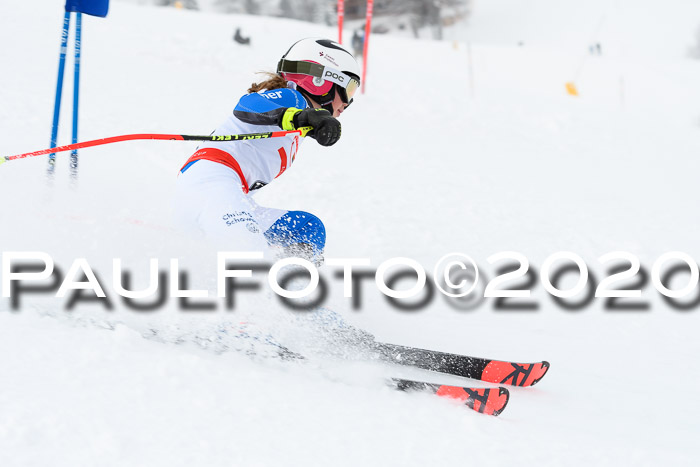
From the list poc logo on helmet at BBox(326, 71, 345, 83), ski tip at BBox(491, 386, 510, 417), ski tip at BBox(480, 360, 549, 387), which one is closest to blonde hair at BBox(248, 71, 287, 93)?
poc logo on helmet at BBox(326, 71, 345, 83)

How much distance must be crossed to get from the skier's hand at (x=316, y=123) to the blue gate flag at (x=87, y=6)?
2.17m

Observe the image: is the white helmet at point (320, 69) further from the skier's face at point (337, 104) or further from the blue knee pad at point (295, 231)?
the blue knee pad at point (295, 231)

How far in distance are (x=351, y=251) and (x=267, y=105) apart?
2177 mm

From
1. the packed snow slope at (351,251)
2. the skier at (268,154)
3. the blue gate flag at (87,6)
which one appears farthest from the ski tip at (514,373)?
the blue gate flag at (87,6)

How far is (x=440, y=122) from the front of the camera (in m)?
9.80

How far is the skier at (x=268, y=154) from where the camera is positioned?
2.81 metres

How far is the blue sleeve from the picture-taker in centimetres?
294

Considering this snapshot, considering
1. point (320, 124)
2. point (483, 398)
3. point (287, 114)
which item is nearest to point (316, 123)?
point (320, 124)

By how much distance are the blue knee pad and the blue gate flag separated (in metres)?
2.21

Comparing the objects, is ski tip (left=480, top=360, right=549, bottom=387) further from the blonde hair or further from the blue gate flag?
the blue gate flag

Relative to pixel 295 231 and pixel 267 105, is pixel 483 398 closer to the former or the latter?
pixel 295 231

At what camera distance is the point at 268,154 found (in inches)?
126

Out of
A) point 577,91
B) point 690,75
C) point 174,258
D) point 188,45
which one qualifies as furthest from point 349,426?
point 690,75

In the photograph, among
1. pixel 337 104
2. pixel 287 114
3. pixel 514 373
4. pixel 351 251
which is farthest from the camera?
pixel 351 251
